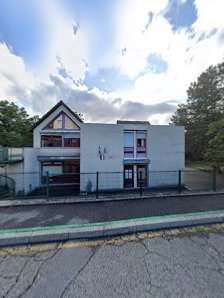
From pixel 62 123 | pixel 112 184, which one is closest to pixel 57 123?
pixel 62 123

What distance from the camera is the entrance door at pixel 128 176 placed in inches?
560

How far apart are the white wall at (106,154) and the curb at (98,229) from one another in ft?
29.7

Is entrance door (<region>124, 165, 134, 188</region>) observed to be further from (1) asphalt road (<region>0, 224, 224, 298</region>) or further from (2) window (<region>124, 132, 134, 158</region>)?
(1) asphalt road (<region>0, 224, 224, 298</region>)

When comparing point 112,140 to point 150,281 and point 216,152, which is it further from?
point 150,281

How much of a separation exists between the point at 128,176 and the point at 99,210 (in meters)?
9.37

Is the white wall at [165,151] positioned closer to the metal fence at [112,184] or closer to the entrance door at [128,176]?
the metal fence at [112,184]

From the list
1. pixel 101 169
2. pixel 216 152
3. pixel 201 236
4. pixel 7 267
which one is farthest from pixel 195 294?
pixel 216 152

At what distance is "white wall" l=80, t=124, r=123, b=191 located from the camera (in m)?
13.3

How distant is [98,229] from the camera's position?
3826 mm

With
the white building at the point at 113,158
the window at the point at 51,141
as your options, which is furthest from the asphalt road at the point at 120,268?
the window at the point at 51,141

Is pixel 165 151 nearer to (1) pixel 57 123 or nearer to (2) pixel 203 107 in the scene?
(1) pixel 57 123

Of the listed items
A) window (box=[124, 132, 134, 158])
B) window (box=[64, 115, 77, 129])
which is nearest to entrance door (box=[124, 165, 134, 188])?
window (box=[124, 132, 134, 158])

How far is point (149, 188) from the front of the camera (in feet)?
44.2

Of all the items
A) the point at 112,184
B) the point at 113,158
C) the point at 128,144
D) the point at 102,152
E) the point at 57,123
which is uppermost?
the point at 57,123
